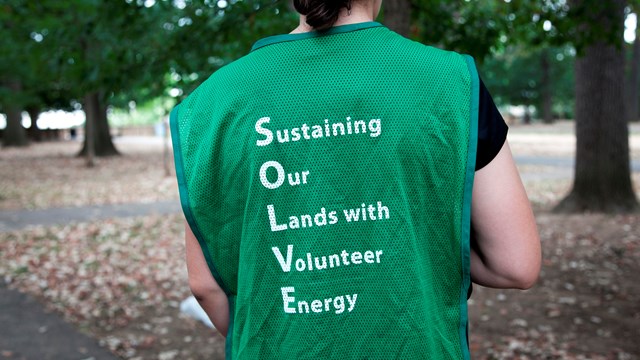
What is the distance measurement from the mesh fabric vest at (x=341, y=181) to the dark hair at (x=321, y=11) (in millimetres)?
31

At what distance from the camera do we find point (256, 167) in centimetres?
124

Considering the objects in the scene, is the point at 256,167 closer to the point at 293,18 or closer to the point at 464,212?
the point at 464,212

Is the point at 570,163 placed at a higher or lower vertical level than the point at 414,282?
lower

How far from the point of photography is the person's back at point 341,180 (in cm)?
123

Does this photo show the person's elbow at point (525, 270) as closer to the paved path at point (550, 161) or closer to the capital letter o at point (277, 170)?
the capital letter o at point (277, 170)

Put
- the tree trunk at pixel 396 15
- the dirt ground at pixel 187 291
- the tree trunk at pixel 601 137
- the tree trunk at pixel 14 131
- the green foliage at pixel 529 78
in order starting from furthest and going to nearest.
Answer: the green foliage at pixel 529 78 < the tree trunk at pixel 14 131 < the tree trunk at pixel 601 137 < the dirt ground at pixel 187 291 < the tree trunk at pixel 396 15

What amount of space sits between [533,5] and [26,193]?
499 inches

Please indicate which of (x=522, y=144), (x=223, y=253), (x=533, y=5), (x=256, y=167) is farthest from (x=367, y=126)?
(x=522, y=144)

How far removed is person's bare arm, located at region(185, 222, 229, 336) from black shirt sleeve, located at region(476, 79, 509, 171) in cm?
61

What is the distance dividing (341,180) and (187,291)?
221 inches

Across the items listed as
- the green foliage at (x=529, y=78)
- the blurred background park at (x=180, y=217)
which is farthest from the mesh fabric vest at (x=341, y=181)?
the green foliage at (x=529, y=78)

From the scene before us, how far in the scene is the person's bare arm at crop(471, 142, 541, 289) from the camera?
1274 millimetres

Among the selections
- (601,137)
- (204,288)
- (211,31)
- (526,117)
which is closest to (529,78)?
(526,117)

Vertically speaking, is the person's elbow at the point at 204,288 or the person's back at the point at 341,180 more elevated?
the person's back at the point at 341,180
